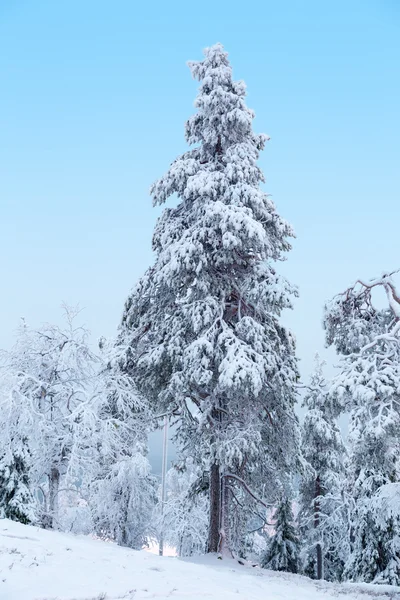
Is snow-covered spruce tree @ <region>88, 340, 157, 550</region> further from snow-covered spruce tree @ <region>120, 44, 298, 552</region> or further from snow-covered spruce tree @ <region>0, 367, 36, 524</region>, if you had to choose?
snow-covered spruce tree @ <region>0, 367, 36, 524</region>

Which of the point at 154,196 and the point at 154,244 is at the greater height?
the point at 154,196

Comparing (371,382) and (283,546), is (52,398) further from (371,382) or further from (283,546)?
(283,546)

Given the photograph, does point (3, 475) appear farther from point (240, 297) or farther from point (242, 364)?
point (240, 297)

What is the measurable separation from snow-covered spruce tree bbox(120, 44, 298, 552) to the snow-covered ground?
3.91 metres

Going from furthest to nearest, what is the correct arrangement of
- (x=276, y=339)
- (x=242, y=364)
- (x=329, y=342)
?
1. (x=276, y=339)
2. (x=329, y=342)
3. (x=242, y=364)

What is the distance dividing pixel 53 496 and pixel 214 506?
15.2 ft

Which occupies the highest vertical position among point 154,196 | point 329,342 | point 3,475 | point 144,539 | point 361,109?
point 361,109

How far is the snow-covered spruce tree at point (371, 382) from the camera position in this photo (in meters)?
10.1

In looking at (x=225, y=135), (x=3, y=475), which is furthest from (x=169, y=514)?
(x=225, y=135)

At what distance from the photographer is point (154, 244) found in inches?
632

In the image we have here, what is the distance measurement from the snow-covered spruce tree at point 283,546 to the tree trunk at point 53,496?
41.2 ft

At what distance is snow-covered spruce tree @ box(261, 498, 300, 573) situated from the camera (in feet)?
77.3

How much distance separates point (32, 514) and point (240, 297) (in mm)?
8100

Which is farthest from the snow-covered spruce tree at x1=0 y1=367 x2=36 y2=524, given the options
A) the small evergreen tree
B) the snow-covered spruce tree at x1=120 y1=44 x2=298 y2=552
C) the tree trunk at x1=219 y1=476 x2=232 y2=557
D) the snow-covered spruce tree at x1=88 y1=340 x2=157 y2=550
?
the tree trunk at x1=219 y1=476 x2=232 y2=557
